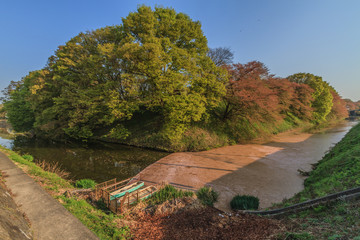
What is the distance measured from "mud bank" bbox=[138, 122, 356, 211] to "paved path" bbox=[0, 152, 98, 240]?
4883 mm

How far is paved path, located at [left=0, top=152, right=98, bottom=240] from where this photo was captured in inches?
114

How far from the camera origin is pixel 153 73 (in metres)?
13.4

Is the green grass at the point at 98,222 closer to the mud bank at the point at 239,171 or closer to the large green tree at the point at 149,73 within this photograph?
the mud bank at the point at 239,171

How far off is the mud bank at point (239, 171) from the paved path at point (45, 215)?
4883mm

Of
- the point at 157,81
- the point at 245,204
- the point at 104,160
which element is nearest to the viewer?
the point at 245,204

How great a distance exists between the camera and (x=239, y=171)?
32.5 feet

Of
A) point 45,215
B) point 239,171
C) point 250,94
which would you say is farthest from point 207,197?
point 250,94

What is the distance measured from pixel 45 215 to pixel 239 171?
9512mm

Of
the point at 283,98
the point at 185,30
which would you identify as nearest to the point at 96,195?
the point at 185,30

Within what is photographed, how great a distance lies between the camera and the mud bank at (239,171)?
24.6 ft

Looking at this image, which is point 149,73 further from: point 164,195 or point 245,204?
point 245,204

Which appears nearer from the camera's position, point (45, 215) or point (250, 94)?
point (45, 215)

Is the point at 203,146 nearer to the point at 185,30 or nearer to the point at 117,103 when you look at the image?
the point at 117,103

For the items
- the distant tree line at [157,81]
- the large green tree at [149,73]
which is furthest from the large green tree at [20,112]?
the large green tree at [149,73]
